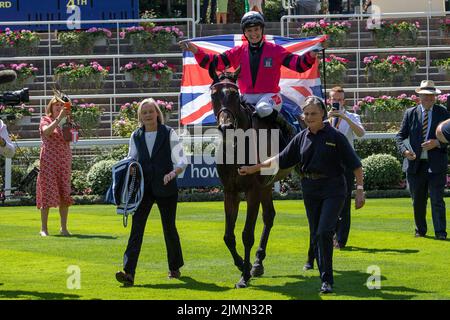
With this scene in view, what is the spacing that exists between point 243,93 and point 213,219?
18.4 ft

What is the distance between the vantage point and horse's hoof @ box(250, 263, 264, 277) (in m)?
11.9

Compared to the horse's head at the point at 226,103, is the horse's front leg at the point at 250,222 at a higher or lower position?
lower

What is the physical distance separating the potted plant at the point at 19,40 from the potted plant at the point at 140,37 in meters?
2.38

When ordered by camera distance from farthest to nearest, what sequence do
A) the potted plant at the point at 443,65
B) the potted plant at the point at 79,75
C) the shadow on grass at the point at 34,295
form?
1. the potted plant at the point at 443,65
2. the potted plant at the point at 79,75
3. the shadow on grass at the point at 34,295

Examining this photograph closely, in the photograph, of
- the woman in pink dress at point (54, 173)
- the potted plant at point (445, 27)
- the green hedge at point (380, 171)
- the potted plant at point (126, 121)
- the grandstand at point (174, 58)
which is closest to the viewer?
the woman in pink dress at point (54, 173)

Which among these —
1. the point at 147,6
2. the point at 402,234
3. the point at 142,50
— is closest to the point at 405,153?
the point at 402,234

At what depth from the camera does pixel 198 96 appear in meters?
20.8

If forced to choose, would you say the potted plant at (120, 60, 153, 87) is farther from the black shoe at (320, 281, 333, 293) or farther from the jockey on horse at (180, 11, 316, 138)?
the black shoe at (320, 281, 333, 293)

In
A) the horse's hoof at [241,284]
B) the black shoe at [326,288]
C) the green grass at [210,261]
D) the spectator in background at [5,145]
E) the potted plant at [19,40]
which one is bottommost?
the green grass at [210,261]

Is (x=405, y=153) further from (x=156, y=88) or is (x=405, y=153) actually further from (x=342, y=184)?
(x=156, y=88)

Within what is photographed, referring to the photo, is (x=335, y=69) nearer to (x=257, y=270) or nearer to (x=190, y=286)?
(x=257, y=270)

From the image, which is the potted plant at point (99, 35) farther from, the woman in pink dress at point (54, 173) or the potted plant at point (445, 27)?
the woman in pink dress at point (54, 173)

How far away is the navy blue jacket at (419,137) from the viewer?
15281 millimetres

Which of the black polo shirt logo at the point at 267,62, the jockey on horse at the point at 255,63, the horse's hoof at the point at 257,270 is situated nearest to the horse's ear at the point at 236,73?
the jockey on horse at the point at 255,63
